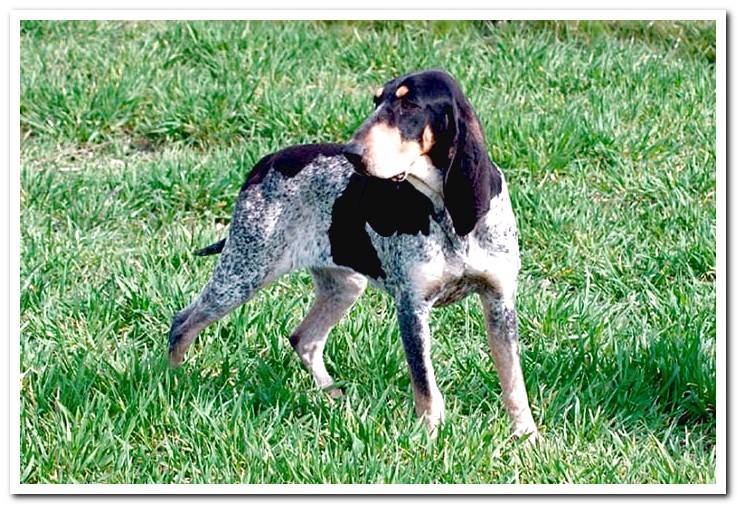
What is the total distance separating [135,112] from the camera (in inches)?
329

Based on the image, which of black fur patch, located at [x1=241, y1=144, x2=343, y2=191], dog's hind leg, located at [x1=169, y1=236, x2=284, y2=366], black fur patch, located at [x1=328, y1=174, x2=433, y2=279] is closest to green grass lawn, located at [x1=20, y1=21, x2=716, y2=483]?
dog's hind leg, located at [x1=169, y1=236, x2=284, y2=366]

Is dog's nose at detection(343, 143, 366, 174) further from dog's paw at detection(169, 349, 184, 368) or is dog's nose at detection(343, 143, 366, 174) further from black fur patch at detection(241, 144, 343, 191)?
dog's paw at detection(169, 349, 184, 368)

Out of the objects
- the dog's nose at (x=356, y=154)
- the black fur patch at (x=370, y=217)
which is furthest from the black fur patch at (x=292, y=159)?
the dog's nose at (x=356, y=154)

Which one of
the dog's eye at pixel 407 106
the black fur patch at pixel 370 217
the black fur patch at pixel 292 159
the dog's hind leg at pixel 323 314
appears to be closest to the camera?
the dog's eye at pixel 407 106

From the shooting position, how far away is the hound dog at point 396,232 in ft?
14.0

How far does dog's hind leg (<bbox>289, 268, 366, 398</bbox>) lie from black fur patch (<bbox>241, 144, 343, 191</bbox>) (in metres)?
0.51

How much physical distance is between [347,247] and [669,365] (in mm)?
1489

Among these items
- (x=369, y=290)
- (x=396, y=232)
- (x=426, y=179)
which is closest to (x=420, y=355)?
(x=396, y=232)

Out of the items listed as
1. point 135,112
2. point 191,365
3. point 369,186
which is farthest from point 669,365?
point 135,112

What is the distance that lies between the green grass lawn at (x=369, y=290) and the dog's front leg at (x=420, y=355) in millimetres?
74

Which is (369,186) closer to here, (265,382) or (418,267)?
(418,267)

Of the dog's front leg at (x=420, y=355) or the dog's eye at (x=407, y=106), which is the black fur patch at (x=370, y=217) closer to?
Result: the dog's front leg at (x=420, y=355)

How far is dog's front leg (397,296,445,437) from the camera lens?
4.71 metres

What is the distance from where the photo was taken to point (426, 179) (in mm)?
4457
